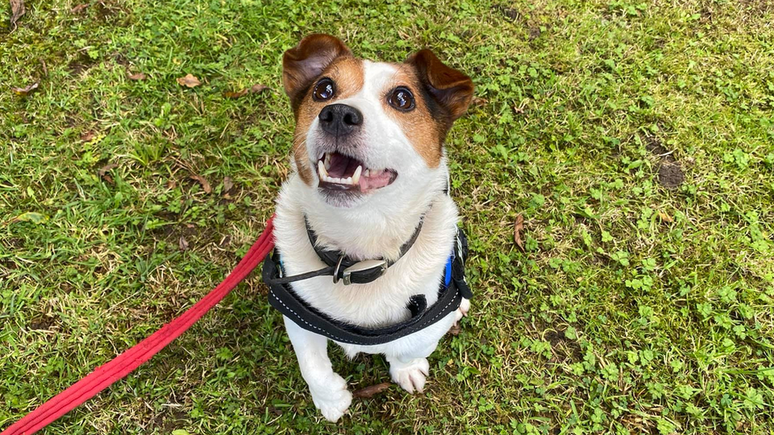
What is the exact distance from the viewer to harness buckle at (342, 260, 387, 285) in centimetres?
226

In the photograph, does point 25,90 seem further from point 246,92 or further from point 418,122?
point 418,122

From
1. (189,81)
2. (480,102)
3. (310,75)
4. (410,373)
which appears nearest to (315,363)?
(410,373)

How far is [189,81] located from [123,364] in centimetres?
264

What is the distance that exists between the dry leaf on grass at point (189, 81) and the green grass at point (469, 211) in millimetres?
76

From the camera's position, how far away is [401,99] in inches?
97.5

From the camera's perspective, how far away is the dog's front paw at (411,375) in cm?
332

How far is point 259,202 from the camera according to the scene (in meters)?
4.01

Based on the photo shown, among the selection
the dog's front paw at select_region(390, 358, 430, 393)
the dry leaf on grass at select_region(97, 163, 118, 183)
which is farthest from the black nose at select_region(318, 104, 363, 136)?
the dry leaf on grass at select_region(97, 163, 118, 183)

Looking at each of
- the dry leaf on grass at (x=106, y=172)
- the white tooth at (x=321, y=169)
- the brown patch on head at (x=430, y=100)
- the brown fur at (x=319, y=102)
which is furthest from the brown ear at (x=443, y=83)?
the dry leaf on grass at (x=106, y=172)

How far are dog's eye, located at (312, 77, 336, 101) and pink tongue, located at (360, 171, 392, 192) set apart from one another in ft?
1.92

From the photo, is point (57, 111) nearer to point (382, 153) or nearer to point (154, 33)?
point (154, 33)

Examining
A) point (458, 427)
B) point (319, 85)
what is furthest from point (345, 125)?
point (458, 427)

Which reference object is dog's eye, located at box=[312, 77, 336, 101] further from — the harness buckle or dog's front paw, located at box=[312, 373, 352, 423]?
dog's front paw, located at box=[312, 373, 352, 423]

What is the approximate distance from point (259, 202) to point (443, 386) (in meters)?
2.14
